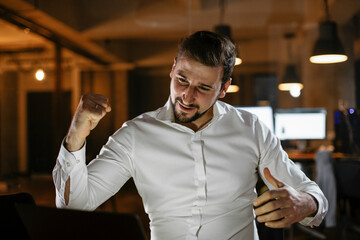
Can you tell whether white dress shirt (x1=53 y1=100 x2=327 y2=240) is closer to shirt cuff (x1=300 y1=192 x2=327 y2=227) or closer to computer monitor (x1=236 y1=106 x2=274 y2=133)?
shirt cuff (x1=300 y1=192 x2=327 y2=227)

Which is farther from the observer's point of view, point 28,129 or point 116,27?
point 116,27

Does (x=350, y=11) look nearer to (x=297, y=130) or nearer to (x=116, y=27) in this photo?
(x=297, y=130)

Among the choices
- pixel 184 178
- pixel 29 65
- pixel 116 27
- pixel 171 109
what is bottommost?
pixel 184 178

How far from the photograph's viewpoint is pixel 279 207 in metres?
0.98

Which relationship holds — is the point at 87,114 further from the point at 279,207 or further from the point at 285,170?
the point at 285,170

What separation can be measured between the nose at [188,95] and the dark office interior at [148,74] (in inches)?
101

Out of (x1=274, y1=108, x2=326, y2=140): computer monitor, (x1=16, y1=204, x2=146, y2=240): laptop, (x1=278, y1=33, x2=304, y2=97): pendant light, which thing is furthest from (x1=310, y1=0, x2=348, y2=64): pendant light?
(x1=16, y1=204, x2=146, y2=240): laptop

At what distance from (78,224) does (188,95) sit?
0.82 m

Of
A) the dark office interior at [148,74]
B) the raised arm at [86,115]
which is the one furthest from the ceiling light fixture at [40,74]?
the raised arm at [86,115]

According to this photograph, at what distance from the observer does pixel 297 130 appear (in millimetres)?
4562

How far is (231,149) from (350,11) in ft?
15.4

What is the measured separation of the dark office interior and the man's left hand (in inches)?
107

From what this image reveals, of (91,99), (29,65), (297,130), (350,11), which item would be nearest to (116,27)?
(29,65)

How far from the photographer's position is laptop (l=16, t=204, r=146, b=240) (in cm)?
61
